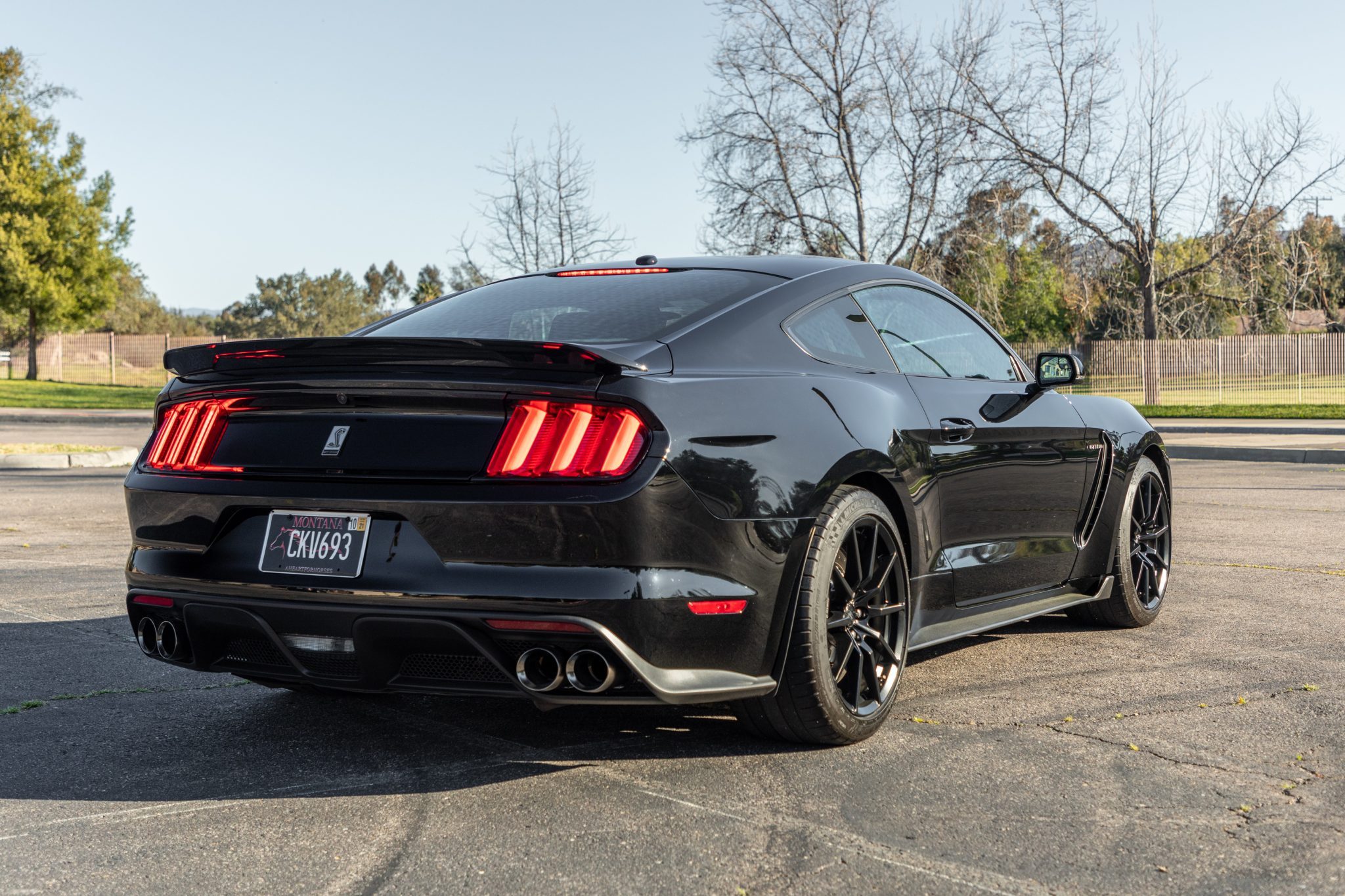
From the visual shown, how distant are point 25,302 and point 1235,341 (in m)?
35.3

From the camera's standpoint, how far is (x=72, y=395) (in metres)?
36.4

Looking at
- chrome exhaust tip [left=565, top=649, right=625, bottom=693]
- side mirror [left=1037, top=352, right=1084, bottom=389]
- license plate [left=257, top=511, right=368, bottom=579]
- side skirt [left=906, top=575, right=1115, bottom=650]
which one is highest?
side mirror [left=1037, top=352, right=1084, bottom=389]

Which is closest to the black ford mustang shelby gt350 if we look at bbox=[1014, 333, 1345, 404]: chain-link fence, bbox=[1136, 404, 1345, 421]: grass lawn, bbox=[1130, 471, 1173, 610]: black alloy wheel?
bbox=[1130, 471, 1173, 610]: black alloy wheel

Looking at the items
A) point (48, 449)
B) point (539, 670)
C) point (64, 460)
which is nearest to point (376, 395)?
point (539, 670)

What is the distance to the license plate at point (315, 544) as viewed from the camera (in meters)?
3.43

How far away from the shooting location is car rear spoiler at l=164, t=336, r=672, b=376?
333cm

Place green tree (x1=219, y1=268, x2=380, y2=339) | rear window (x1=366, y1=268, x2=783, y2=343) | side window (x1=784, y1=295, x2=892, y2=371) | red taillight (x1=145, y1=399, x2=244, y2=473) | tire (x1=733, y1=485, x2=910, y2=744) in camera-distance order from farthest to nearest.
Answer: green tree (x1=219, y1=268, x2=380, y2=339)
side window (x1=784, y1=295, x2=892, y2=371)
rear window (x1=366, y1=268, x2=783, y2=343)
red taillight (x1=145, y1=399, x2=244, y2=473)
tire (x1=733, y1=485, x2=910, y2=744)

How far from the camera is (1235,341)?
36250 mm

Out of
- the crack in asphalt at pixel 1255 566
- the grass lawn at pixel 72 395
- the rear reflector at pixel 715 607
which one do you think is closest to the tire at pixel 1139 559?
the crack in asphalt at pixel 1255 566

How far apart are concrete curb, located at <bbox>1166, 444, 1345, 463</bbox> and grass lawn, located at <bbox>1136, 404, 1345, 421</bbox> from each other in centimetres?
817

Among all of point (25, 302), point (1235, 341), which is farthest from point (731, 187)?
point (25, 302)

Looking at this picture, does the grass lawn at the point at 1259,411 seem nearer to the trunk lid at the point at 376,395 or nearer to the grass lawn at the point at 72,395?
the grass lawn at the point at 72,395

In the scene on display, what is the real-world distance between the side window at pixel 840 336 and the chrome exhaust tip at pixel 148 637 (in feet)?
6.70

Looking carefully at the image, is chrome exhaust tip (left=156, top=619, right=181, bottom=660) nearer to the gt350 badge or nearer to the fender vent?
the gt350 badge
